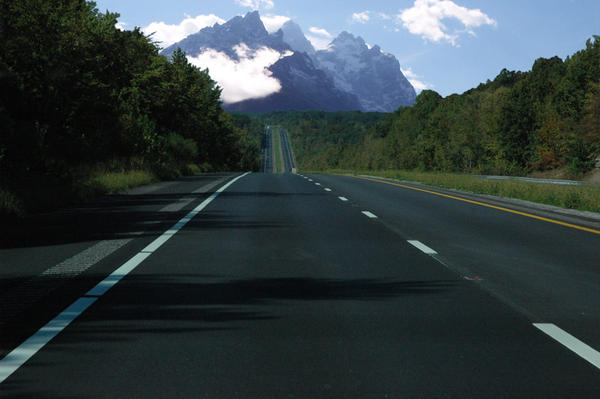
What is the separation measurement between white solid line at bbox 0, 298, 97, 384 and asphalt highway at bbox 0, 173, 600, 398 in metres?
0.02

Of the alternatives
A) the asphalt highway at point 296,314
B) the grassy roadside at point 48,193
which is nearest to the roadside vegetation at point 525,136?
the asphalt highway at point 296,314

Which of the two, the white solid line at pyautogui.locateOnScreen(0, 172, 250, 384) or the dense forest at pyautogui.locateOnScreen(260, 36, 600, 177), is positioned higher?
the dense forest at pyautogui.locateOnScreen(260, 36, 600, 177)

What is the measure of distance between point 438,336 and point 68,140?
68.6 feet

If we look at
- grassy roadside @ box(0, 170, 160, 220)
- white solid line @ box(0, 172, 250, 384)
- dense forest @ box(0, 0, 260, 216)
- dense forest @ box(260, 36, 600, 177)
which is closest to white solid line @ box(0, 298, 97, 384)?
white solid line @ box(0, 172, 250, 384)

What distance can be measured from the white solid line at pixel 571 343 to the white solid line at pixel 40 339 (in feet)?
12.3

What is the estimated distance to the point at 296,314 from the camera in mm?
6191

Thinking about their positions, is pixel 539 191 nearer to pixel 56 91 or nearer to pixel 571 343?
pixel 56 91

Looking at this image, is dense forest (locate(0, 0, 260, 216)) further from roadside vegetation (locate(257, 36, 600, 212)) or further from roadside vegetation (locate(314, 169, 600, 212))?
roadside vegetation (locate(257, 36, 600, 212))

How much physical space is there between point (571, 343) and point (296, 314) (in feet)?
7.26

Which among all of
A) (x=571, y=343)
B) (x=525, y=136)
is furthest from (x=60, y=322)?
(x=525, y=136)

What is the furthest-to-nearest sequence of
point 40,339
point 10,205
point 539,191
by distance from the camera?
point 539,191 → point 10,205 → point 40,339

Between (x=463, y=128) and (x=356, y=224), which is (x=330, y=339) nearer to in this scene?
(x=356, y=224)

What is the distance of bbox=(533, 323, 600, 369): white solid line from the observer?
4934 mm

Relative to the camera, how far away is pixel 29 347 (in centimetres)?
503
